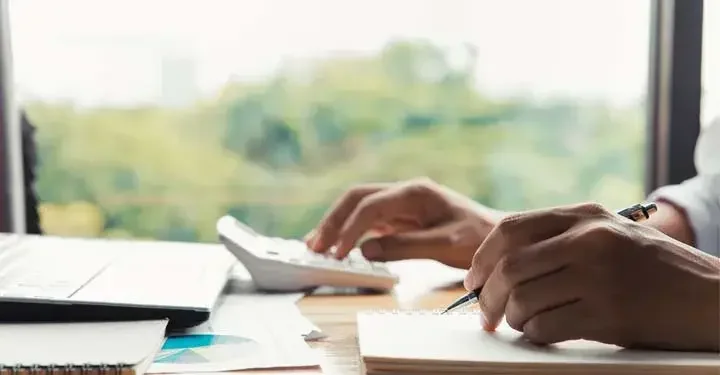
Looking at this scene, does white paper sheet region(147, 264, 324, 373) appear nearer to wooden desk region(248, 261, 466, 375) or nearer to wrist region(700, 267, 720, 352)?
wooden desk region(248, 261, 466, 375)

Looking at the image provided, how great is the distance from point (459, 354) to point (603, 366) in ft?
0.28

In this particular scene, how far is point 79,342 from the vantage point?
1.93 ft

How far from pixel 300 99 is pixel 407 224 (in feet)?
1.16

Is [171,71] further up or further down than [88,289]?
further up

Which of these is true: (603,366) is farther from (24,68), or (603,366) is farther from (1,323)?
(24,68)

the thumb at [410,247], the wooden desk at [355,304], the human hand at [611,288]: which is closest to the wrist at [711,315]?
the human hand at [611,288]

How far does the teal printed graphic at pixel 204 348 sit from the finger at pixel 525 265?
0.18 m

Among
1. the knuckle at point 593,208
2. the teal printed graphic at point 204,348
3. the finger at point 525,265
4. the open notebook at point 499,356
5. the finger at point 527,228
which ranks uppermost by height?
the knuckle at point 593,208

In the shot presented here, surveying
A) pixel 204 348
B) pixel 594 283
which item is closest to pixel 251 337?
pixel 204 348

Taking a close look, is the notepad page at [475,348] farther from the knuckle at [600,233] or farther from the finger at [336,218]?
the finger at [336,218]

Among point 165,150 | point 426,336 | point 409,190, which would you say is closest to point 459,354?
point 426,336

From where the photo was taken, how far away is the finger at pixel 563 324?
58 centimetres

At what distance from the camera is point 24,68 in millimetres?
1325

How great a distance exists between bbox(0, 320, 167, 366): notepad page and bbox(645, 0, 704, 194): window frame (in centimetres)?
96
